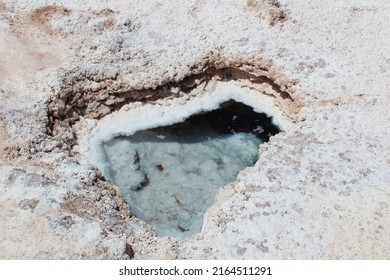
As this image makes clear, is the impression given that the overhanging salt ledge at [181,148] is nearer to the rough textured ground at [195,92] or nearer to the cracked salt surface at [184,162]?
the cracked salt surface at [184,162]

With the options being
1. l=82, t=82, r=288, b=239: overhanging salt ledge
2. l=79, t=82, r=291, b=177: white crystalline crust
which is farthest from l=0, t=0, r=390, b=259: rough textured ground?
l=82, t=82, r=288, b=239: overhanging salt ledge

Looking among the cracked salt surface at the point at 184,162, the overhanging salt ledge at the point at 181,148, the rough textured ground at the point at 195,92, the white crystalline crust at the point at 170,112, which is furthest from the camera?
the white crystalline crust at the point at 170,112

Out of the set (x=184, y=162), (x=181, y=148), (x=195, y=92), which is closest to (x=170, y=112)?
(x=195, y=92)

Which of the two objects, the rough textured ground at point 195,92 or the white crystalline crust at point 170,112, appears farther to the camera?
the white crystalline crust at point 170,112

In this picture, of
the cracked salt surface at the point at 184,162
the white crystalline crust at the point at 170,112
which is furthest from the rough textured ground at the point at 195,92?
the cracked salt surface at the point at 184,162

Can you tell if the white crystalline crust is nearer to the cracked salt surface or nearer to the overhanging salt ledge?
the overhanging salt ledge
